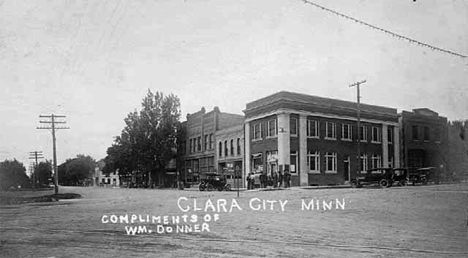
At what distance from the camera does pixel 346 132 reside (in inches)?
1017

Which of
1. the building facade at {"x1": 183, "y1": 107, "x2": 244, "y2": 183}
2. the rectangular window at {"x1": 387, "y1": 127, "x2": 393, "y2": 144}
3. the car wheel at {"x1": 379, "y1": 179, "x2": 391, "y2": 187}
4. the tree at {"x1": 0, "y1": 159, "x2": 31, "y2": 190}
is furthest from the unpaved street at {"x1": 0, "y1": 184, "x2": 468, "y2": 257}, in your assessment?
the building facade at {"x1": 183, "y1": 107, "x2": 244, "y2": 183}

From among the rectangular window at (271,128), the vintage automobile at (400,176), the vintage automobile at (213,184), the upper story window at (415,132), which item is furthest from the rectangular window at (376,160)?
the vintage automobile at (213,184)

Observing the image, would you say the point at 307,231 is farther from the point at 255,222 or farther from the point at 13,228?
the point at 13,228

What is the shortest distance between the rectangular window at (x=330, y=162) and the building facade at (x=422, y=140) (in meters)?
7.51

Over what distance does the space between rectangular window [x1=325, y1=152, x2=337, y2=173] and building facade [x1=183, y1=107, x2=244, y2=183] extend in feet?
38.7

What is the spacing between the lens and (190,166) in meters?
40.2

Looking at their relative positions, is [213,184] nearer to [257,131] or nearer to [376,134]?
[257,131]

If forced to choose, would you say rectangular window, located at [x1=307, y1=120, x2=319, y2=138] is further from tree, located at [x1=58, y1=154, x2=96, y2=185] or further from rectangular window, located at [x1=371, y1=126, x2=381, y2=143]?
tree, located at [x1=58, y1=154, x2=96, y2=185]

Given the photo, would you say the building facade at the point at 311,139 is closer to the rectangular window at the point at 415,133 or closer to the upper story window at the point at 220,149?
the upper story window at the point at 220,149

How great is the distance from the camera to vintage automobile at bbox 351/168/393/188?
19.2 metres

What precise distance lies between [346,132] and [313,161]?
9.22 ft

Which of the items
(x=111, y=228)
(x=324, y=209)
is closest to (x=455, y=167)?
(x=324, y=209)

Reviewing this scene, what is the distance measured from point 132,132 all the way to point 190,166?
22.1 m

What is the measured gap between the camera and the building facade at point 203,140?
37688mm
